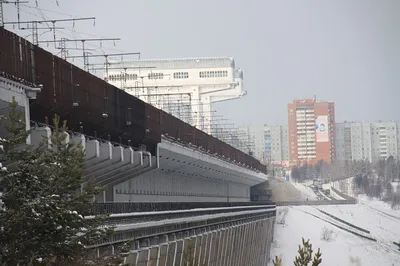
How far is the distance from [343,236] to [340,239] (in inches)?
118

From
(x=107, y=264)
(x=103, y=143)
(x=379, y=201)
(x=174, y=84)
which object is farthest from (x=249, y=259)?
(x=379, y=201)

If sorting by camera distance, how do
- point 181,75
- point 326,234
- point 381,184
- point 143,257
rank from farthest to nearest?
point 381,184 < point 181,75 < point 326,234 < point 143,257

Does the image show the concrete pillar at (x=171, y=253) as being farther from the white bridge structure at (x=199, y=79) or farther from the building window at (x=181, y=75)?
the building window at (x=181, y=75)

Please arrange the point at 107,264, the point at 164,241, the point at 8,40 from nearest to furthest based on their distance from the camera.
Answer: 1. the point at 107,264
2. the point at 8,40
3. the point at 164,241

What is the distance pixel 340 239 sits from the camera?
3526 inches

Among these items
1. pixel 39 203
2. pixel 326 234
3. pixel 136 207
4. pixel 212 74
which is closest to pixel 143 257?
pixel 136 207

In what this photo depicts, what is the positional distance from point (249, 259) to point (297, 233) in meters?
32.2

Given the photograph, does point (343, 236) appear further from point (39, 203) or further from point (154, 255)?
point (39, 203)

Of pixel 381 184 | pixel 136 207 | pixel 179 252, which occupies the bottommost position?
pixel 381 184

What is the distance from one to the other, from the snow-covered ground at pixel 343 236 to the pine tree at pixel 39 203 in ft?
175

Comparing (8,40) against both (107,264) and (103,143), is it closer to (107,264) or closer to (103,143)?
(107,264)

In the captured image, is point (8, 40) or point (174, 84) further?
point (174, 84)

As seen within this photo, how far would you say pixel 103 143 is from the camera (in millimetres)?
34688

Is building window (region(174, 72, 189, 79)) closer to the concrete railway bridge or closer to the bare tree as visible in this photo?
the bare tree
